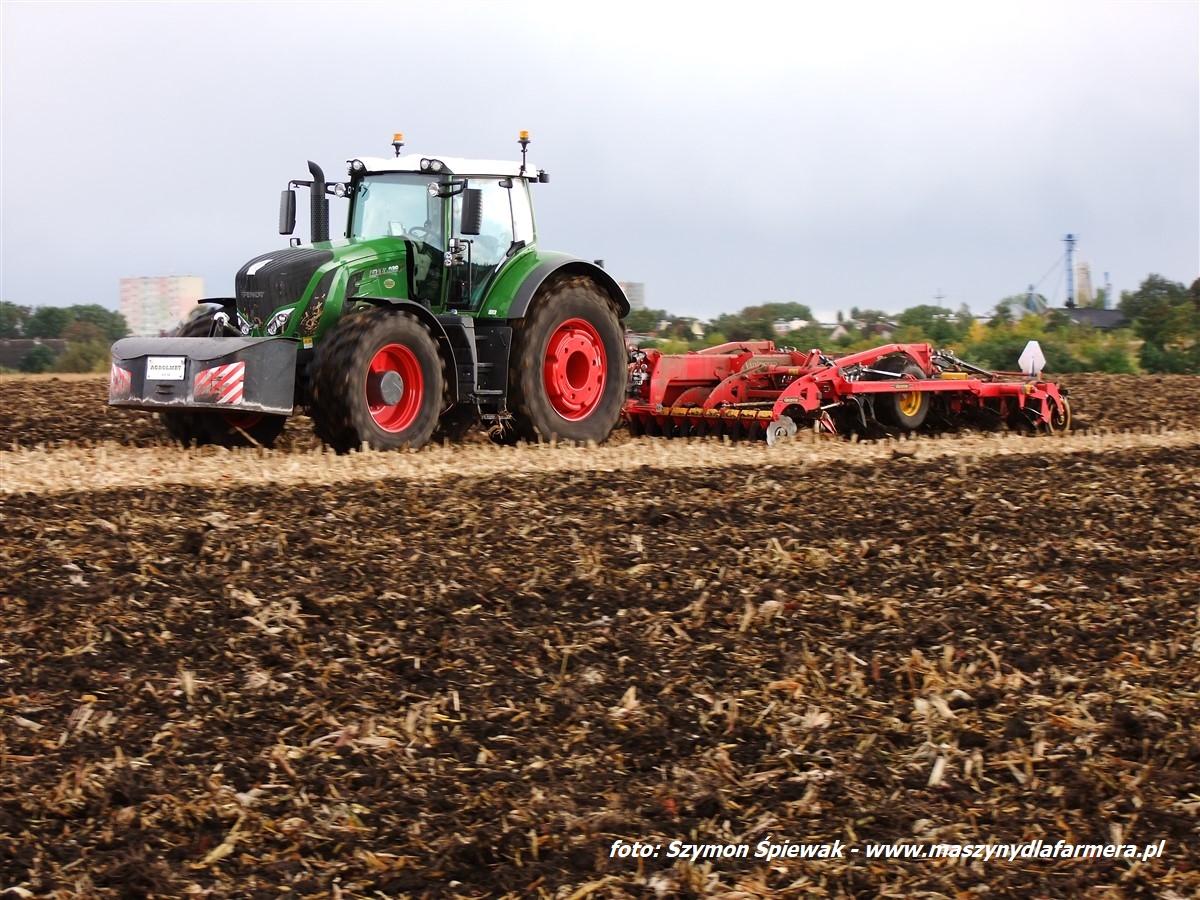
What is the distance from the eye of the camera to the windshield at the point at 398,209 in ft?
34.5

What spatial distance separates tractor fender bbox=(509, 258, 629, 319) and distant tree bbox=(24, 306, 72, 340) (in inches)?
819

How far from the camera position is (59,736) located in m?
4.19

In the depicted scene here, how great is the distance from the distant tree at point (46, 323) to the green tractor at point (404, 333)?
67.0ft

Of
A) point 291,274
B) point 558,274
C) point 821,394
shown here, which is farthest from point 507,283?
point 821,394

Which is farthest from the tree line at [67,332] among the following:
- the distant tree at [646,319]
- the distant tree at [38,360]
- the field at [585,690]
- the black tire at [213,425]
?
the field at [585,690]

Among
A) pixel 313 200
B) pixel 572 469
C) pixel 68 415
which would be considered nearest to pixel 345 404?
pixel 572 469

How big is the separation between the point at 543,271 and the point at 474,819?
23.5 ft

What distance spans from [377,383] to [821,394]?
150 inches

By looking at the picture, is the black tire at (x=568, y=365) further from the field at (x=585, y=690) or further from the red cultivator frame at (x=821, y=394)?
the field at (x=585, y=690)

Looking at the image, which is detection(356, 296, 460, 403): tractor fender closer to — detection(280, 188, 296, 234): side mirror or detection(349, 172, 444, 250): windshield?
detection(349, 172, 444, 250): windshield

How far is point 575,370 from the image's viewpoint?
11.1 metres

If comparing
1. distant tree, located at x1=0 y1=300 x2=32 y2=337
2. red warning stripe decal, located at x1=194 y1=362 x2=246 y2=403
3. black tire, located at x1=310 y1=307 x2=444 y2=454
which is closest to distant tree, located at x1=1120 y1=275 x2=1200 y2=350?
black tire, located at x1=310 y1=307 x2=444 y2=454

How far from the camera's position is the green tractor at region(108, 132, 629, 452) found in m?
9.27

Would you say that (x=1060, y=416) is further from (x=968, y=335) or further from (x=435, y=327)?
(x=968, y=335)
